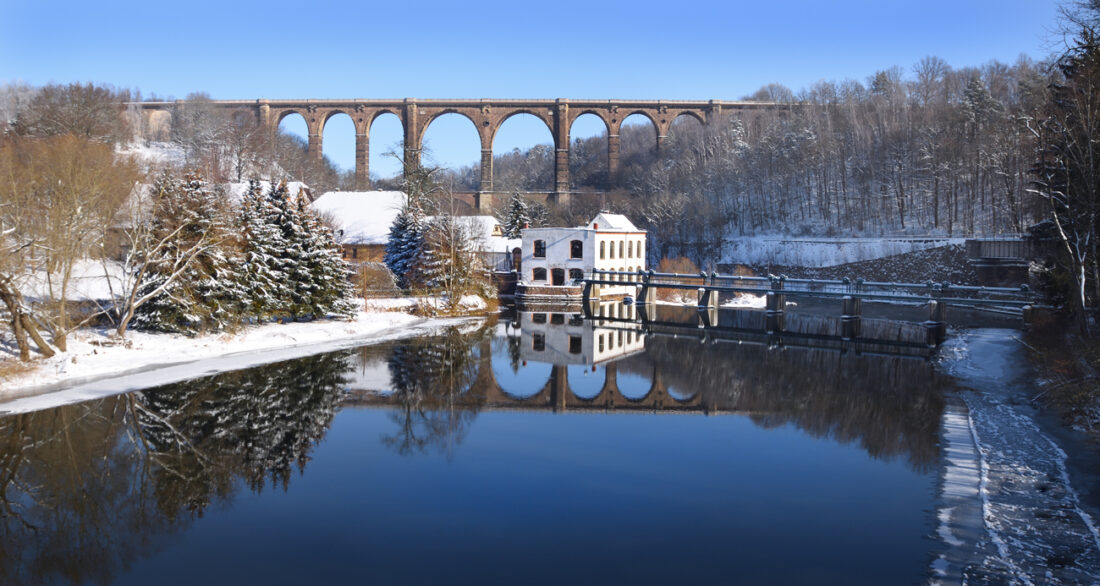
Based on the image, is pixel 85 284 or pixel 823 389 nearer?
pixel 823 389

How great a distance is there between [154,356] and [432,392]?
725 cm

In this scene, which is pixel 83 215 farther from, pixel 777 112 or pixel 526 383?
pixel 777 112

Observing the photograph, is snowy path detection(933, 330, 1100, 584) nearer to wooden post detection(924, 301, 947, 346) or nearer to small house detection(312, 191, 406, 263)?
wooden post detection(924, 301, 947, 346)

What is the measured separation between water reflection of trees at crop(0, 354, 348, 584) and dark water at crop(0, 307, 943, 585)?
0.14 ft

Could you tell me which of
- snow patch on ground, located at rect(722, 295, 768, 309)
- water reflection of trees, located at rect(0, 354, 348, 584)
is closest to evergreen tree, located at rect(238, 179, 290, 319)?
water reflection of trees, located at rect(0, 354, 348, 584)

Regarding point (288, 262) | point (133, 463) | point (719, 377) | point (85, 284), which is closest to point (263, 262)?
point (288, 262)

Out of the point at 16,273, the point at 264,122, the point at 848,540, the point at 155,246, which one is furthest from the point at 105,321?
the point at 264,122

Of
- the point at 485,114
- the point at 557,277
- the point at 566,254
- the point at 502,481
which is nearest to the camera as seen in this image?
the point at 502,481

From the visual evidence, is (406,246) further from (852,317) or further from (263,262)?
(852,317)

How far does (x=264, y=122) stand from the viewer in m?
71.2

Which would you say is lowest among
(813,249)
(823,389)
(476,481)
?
(476,481)

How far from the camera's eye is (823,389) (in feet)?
54.9

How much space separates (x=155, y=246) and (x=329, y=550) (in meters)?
15.0

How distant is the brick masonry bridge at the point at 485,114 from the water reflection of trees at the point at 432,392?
46781mm
